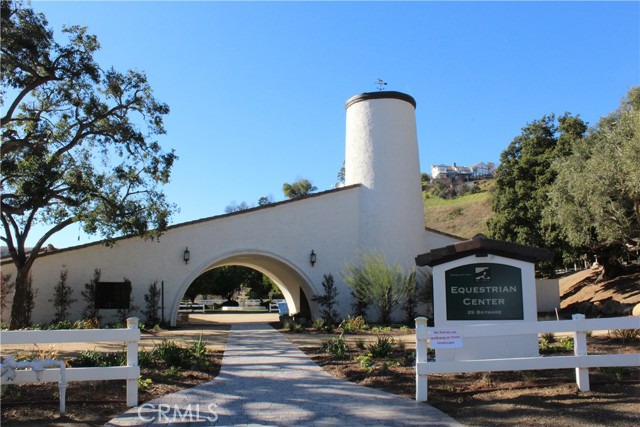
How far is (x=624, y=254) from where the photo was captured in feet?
90.4

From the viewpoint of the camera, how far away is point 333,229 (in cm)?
2217

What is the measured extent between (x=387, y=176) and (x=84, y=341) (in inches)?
674

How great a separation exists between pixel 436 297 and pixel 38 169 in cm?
1101

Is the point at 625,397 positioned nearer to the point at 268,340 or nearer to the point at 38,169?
the point at 268,340

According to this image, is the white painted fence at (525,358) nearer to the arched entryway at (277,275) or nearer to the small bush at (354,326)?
the small bush at (354,326)

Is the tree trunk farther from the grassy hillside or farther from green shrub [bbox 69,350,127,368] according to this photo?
the grassy hillside

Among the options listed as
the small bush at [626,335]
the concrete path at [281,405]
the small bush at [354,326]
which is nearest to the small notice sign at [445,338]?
the concrete path at [281,405]

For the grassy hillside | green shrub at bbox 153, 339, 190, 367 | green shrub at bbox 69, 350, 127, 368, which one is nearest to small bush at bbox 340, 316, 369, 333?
green shrub at bbox 153, 339, 190, 367

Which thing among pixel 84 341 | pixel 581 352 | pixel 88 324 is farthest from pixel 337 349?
pixel 88 324

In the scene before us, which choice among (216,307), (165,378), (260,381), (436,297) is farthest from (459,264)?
(216,307)

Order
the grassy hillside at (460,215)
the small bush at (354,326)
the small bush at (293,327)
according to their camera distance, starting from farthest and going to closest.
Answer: the grassy hillside at (460,215), the small bush at (293,327), the small bush at (354,326)

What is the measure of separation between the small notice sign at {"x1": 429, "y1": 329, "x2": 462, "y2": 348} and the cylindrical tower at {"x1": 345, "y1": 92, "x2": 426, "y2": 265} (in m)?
14.9

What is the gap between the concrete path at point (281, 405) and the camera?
19.6ft

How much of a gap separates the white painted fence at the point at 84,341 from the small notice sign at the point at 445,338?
150 inches
